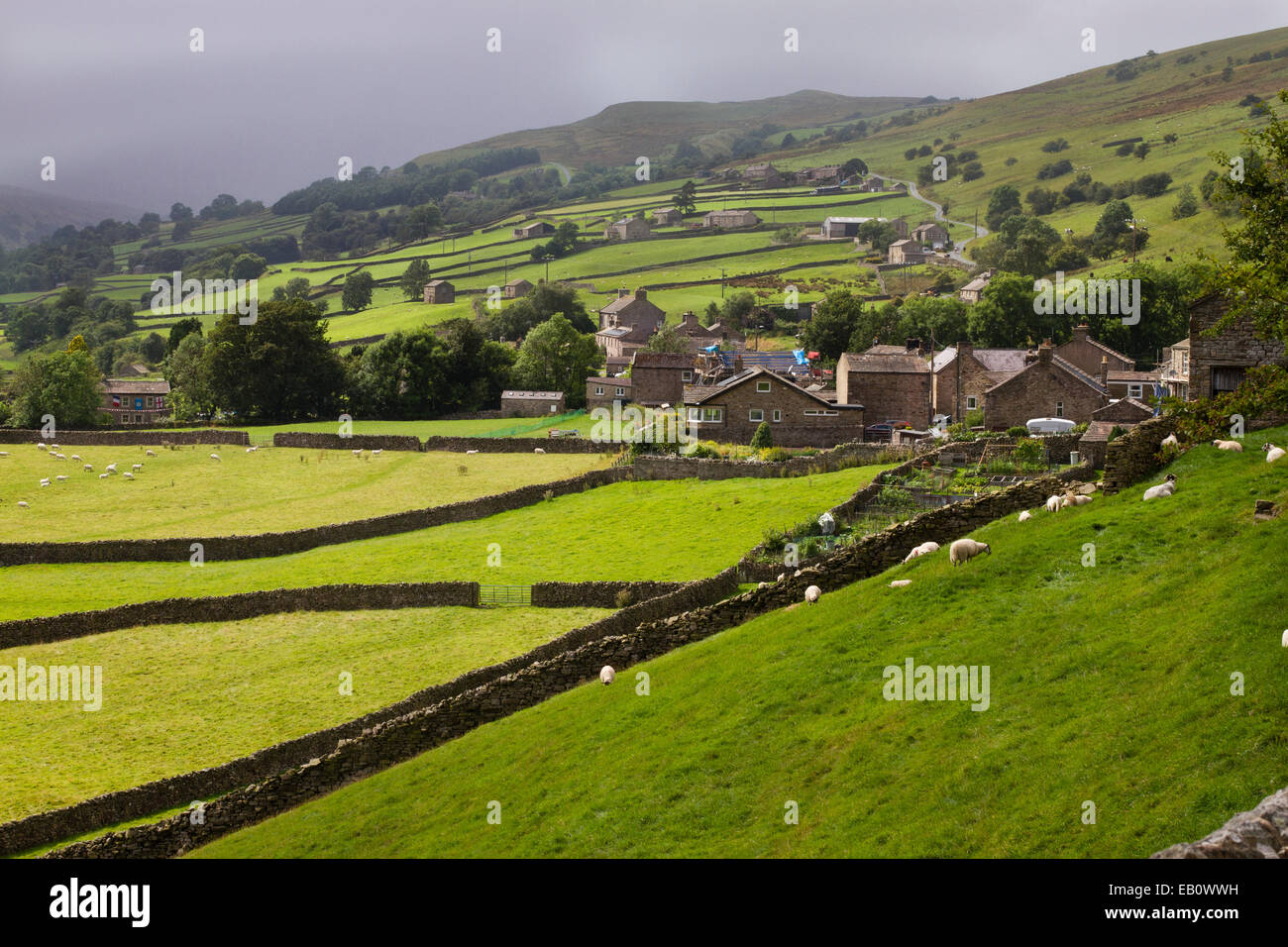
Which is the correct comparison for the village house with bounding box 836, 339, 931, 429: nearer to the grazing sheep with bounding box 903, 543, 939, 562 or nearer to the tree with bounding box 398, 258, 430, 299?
the grazing sheep with bounding box 903, 543, 939, 562

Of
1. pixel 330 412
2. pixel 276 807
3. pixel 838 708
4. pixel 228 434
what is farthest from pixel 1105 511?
pixel 330 412

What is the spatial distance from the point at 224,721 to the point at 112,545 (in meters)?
23.0

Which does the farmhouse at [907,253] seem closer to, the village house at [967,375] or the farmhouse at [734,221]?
the farmhouse at [734,221]

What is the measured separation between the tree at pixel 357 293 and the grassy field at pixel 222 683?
129 metres

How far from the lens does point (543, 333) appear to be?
107 meters

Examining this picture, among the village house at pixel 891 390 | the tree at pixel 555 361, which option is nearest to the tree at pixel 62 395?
the tree at pixel 555 361

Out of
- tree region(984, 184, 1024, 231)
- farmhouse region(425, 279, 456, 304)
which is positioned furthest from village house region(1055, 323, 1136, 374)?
tree region(984, 184, 1024, 231)

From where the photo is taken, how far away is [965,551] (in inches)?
758

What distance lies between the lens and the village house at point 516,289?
160250mm

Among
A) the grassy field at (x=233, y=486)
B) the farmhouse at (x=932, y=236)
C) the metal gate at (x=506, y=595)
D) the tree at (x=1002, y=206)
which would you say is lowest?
the metal gate at (x=506, y=595)

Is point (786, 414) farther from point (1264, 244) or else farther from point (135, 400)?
point (135, 400)

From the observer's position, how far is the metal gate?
39.2 m

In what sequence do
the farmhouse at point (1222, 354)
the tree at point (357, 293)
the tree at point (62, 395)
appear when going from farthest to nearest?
the tree at point (357, 293) → the tree at point (62, 395) → the farmhouse at point (1222, 354)

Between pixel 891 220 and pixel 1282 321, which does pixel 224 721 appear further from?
pixel 891 220
